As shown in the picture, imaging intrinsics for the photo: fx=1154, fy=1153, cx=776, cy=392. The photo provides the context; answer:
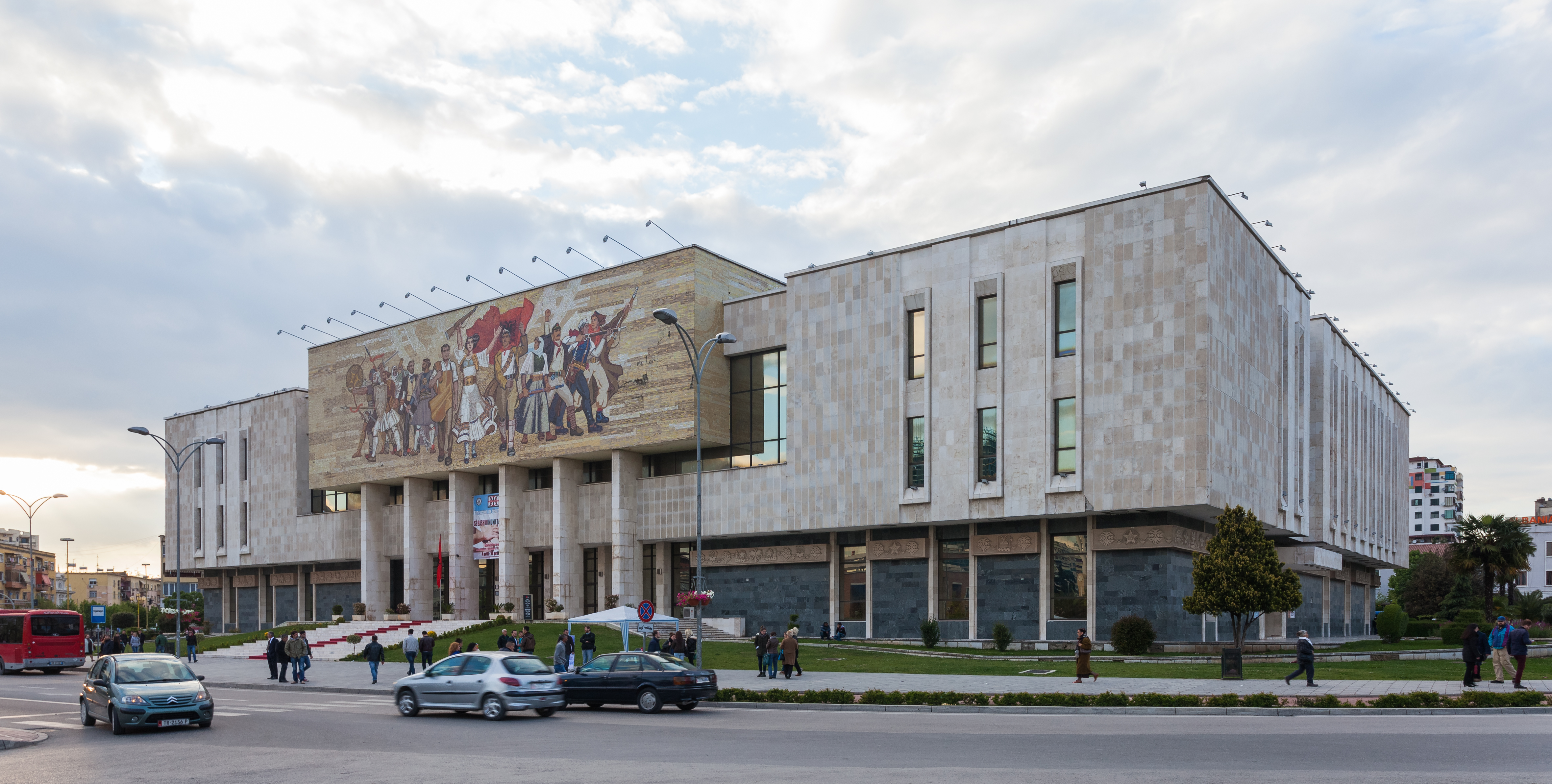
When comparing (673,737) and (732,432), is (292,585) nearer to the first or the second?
(732,432)

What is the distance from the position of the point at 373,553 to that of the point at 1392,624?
6155 cm

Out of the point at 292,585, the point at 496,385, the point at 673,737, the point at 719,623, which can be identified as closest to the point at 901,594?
the point at 719,623

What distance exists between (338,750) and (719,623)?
126 ft

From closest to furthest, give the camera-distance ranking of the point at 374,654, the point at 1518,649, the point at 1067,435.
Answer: the point at 1518,649, the point at 374,654, the point at 1067,435

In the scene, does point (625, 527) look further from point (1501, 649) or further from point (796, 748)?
point (796, 748)

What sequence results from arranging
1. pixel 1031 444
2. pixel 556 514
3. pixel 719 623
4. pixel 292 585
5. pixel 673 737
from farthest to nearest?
pixel 292 585 → pixel 556 514 → pixel 719 623 → pixel 1031 444 → pixel 673 737

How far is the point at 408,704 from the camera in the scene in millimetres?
25594

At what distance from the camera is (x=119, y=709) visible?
21188 millimetres

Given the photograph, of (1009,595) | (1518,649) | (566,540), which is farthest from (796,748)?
(566,540)

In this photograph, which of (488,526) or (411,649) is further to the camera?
(488,526)

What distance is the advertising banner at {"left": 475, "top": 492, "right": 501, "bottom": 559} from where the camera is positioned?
65125 mm

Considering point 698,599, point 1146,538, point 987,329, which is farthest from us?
point 987,329

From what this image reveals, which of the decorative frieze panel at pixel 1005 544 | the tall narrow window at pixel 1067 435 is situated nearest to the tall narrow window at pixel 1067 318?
the tall narrow window at pixel 1067 435

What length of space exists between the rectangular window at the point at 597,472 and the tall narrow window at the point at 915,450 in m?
19.4
